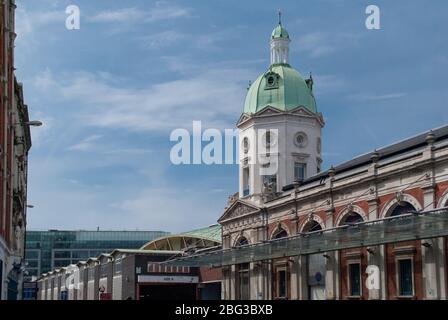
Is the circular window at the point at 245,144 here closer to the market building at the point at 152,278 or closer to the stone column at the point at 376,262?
the market building at the point at 152,278

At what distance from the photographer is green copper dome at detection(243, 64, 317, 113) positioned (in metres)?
68.9

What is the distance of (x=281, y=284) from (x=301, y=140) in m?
17.8

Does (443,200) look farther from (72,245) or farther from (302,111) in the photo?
(72,245)

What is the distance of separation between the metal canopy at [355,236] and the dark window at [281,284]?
315cm

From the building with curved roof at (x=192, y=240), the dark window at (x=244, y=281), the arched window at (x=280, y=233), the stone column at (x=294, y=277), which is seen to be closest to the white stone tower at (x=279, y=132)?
the dark window at (x=244, y=281)

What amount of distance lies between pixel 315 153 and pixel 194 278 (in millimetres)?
20134

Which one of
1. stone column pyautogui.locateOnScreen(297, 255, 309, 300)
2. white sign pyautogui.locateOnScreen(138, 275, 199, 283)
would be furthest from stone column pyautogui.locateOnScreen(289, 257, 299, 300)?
white sign pyautogui.locateOnScreen(138, 275, 199, 283)

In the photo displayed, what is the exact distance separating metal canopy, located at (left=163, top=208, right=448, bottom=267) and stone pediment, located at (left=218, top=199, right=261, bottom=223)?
7737 mm

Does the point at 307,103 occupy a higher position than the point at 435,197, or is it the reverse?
the point at 307,103

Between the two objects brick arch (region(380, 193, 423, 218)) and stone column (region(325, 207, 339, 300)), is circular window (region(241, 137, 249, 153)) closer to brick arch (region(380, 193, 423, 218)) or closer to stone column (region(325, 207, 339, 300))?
stone column (region(325, 207, 339, 300))

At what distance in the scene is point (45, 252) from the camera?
508 ft

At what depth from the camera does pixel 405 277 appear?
134 feet

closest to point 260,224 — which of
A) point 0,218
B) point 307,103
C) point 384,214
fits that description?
point 307,103
